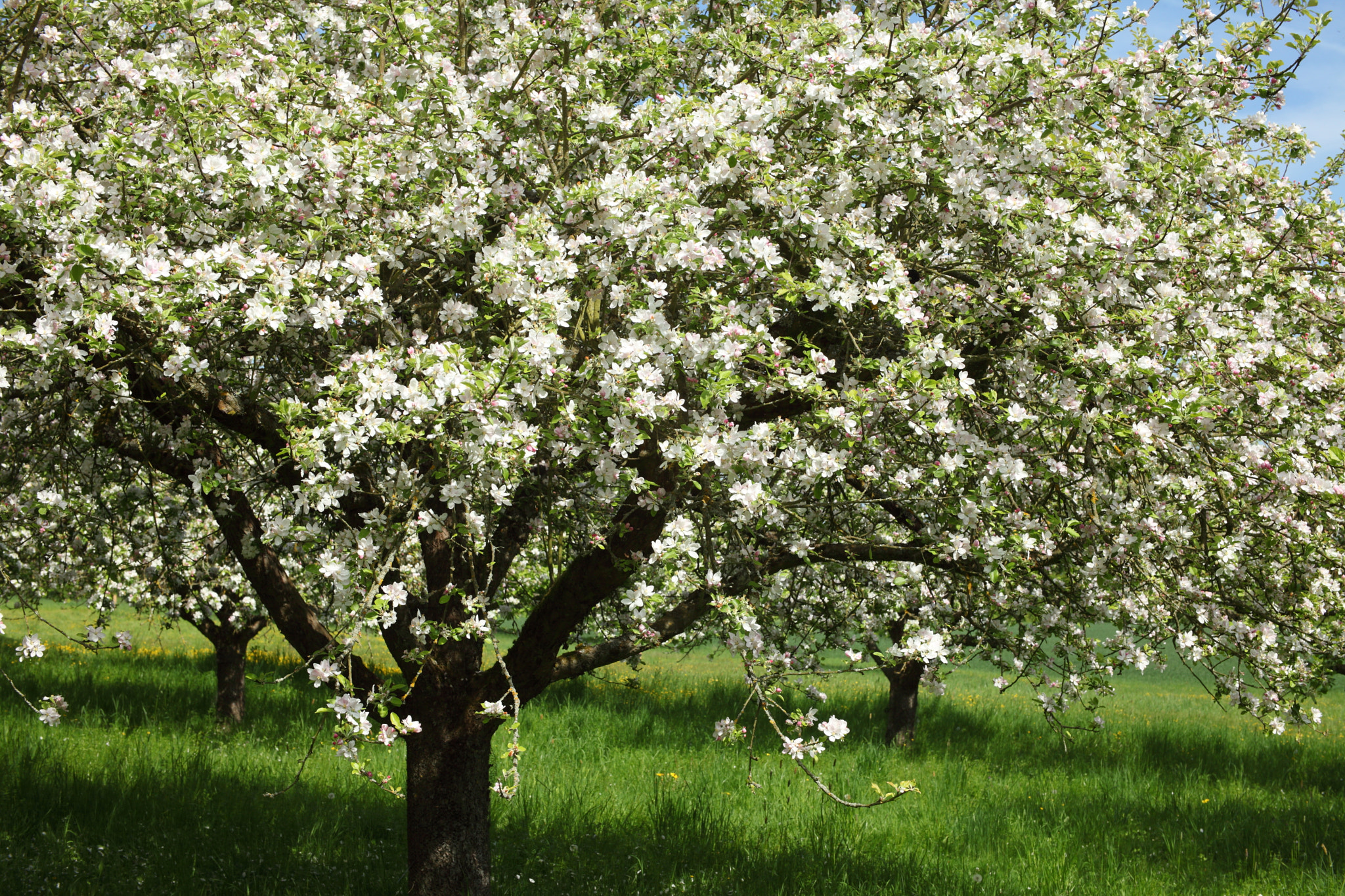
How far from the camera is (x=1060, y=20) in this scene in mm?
4410

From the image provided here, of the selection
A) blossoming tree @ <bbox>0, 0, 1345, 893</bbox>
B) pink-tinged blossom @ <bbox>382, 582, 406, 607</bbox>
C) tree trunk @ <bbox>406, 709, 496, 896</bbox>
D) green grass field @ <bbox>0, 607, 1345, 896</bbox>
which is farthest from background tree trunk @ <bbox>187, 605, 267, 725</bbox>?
pink-tinged blossom @ <bbox>382, 582, 406, 607</bbox>

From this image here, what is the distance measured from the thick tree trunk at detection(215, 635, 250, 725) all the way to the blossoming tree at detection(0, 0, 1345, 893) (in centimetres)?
767

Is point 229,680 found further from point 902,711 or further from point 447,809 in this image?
point 902,711

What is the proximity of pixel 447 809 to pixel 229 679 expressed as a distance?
7854 millimetres

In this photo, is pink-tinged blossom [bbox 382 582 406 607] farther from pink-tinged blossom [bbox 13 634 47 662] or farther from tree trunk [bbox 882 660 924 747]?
tree trunk [bbox 882 660 924 747]

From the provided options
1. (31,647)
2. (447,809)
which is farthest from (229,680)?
(447,809)

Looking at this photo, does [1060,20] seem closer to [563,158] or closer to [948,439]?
[948,439]

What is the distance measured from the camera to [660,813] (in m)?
8.45

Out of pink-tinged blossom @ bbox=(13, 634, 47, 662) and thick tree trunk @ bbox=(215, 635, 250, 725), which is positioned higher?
pink-tinged blossom @ bbox=(13, 634, 47, 662)

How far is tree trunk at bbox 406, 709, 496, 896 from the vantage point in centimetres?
600

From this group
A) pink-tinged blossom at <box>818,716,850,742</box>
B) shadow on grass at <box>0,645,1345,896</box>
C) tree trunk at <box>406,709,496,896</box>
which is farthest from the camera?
shadow on grass at <box>0,645,1345,896</box>

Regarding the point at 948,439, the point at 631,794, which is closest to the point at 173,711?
the point at 631,794

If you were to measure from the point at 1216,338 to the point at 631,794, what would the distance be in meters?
7.36

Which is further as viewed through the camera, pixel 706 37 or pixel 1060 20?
pixel 706 37
